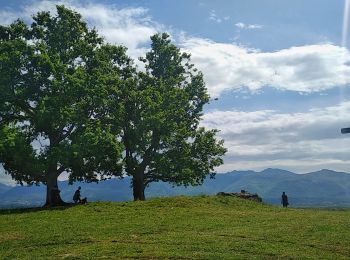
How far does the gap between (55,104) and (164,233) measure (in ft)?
82.9

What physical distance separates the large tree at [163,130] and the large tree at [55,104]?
3419 mm

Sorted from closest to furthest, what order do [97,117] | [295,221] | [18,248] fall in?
[18,248] < [295,221] < [97,117]

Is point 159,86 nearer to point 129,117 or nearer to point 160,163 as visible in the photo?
point 129,117

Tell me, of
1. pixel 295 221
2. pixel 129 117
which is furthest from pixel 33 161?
pixel 295 221

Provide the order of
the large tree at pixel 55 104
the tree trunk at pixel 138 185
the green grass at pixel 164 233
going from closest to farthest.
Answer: the green grass at pixel 164 233
the large tree at pixel 55 104
the tree trunk at pixel 138 185

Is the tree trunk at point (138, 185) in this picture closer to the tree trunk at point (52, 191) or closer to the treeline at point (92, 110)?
the treeline at point (92, 110)

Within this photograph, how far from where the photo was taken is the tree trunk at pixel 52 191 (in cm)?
5288

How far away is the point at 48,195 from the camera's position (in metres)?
53.6

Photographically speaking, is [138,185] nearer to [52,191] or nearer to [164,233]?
[52,191]

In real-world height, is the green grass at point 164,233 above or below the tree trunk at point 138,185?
below

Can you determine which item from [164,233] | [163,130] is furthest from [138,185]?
[164,233]

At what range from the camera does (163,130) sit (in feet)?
197

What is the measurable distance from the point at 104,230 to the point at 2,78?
2603cm

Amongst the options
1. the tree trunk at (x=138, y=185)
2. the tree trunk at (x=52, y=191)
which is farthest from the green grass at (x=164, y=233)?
the tree trunk at (x=138, y=185)
